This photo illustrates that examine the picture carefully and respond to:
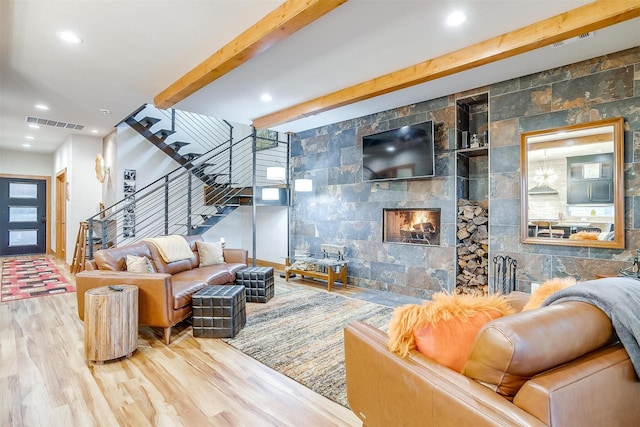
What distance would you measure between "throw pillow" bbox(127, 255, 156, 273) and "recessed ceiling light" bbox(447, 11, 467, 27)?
354 cm

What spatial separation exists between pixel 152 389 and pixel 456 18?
3.46m

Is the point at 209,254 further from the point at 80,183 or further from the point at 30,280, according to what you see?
the point at 80,183

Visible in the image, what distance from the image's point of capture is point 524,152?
3594 mm

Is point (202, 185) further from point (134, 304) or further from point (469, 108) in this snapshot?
point (469, 108)

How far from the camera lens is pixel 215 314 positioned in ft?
10.0

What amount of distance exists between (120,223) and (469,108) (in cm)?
593

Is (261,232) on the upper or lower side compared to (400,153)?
lower

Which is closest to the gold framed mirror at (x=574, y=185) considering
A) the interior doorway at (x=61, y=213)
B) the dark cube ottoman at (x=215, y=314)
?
the dark cube ottoman at (x=215, y=314)

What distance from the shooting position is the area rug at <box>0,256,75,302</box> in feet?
15.0

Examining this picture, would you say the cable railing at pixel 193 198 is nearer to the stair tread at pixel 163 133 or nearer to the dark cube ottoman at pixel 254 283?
the stair tread at pixel 163 133

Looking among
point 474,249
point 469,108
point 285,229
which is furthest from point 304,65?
point 285,229

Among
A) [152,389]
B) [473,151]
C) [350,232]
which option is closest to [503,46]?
[473,151]

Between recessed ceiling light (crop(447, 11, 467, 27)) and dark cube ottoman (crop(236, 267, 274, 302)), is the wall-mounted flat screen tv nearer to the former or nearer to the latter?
A: recessed ceiling light (crop(447, 11, 467, 27))

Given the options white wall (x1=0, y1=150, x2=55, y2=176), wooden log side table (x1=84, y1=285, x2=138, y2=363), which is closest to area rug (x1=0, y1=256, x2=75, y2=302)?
white wall (x1=0, y1=150, x2=55, y2=176)
